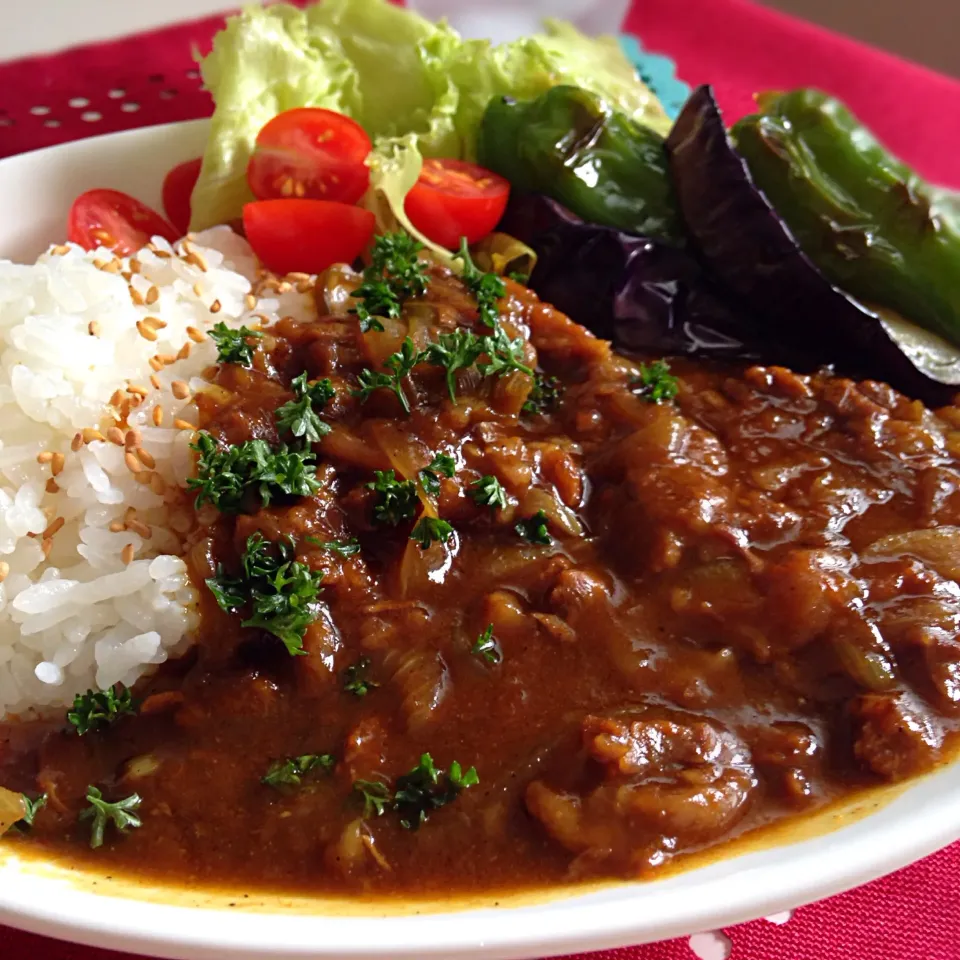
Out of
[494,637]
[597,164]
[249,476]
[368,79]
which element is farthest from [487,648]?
[368,79]

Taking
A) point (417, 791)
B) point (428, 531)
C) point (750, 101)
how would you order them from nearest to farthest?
point (417, 791), point (428, 531), point (750, 101)

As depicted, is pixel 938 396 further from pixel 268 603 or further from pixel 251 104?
pixel 251 104

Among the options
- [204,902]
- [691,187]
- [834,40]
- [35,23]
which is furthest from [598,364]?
[35,23]

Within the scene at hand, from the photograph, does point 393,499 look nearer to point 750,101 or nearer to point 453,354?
point 453,354

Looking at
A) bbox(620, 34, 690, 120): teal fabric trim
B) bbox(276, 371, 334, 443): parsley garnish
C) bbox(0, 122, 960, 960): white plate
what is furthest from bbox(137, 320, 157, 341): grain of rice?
bbox(620, 34, 690, 120): teal fabric trim

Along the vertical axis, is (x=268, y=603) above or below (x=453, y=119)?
below

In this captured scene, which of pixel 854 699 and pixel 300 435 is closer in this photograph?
pixel 854 699
